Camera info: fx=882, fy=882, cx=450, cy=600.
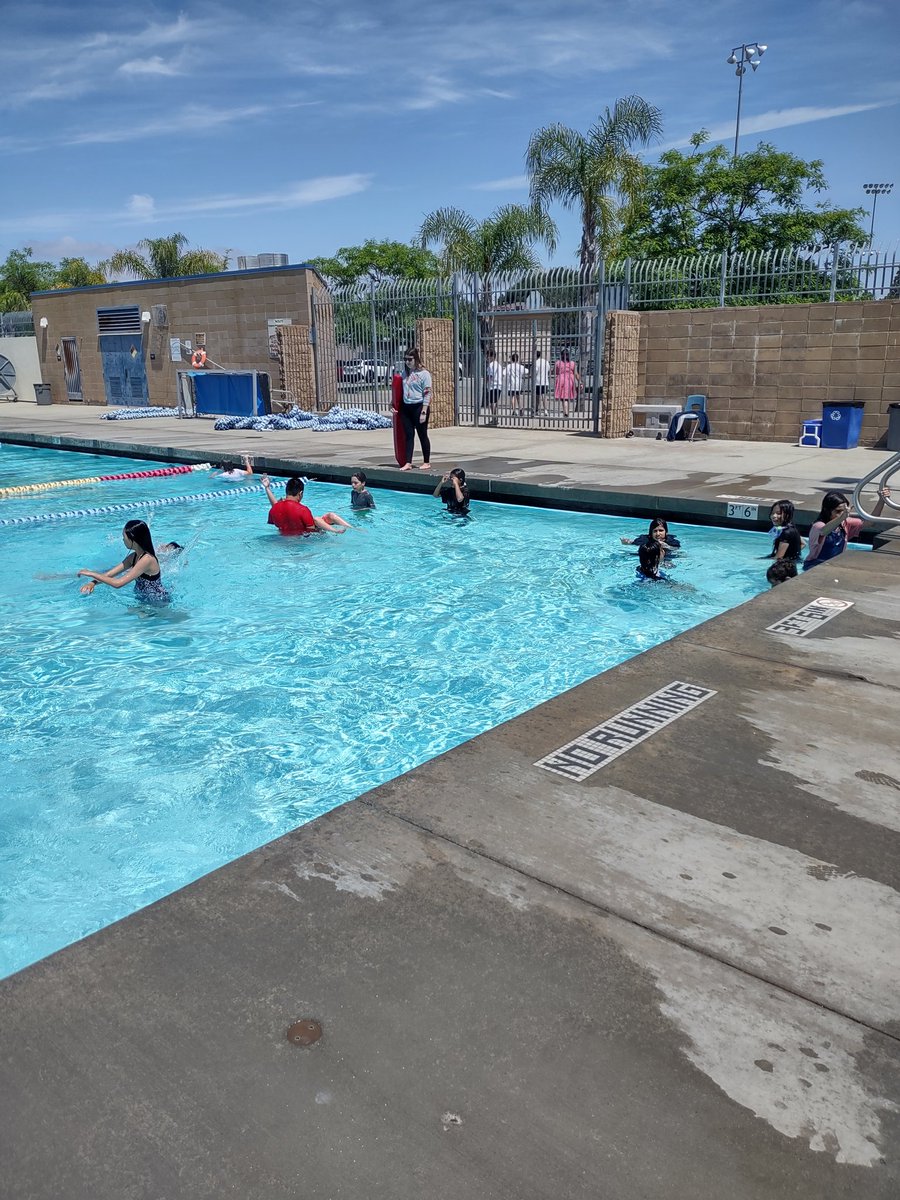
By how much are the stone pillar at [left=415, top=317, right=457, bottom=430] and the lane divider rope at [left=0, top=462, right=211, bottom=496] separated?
5736 millimetres

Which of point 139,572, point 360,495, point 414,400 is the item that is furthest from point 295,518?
point 414,400

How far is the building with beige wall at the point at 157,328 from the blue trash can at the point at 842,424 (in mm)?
13548

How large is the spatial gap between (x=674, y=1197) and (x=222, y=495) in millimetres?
13058

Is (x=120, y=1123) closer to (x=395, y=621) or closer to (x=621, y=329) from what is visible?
(x=395, y=621)

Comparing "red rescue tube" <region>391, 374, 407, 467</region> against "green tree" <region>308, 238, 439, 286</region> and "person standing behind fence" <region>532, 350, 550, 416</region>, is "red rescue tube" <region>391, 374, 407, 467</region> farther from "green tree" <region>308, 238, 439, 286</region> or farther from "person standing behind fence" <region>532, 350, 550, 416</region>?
"green tree" <region>308, 238, 439, 286</region>

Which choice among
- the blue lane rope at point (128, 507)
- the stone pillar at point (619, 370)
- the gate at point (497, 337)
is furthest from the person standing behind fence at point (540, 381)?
the blue lane rope at point (128, 507)

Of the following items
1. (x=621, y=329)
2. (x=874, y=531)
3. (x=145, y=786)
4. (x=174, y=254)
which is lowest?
(x=145, y=786)

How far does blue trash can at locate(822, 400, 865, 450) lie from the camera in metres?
15.0

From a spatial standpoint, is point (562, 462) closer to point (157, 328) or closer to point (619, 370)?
point (619, 370)

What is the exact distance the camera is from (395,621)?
8.32 m

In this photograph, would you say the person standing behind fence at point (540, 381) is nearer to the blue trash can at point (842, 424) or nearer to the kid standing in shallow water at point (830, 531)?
the blue trash can at point (842, 424)

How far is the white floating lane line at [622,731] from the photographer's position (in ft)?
11.5

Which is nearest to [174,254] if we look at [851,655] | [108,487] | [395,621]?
[108,487]

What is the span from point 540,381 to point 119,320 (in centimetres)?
1558
